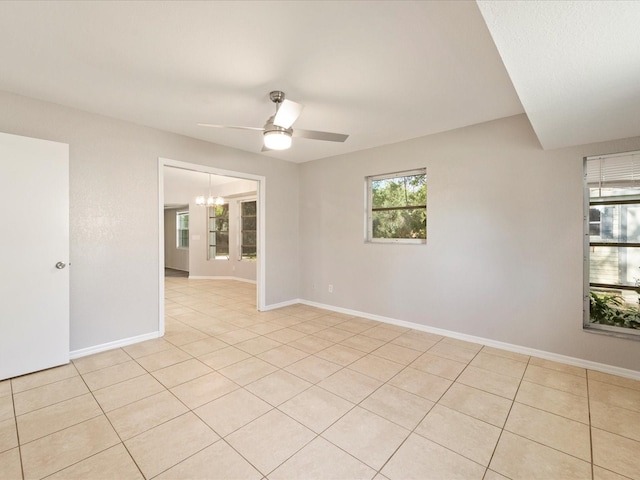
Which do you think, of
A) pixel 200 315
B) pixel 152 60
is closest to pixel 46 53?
pixel 152 60

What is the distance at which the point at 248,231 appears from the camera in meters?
7.68

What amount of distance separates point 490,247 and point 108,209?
4.37 m

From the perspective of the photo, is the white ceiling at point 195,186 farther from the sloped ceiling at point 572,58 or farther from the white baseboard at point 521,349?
the sloped ceiling at point 572,58

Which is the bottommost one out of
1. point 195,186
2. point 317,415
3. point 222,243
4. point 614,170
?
point 317,415

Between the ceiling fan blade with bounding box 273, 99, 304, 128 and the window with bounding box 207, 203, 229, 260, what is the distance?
612 centimetres

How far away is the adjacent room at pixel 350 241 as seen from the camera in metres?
1.67

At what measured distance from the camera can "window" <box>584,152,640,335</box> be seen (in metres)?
2.71

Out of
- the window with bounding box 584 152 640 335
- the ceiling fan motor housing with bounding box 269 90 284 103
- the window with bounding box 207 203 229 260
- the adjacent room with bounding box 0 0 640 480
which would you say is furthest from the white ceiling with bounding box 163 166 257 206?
the window with bounding box 584 152 640 335

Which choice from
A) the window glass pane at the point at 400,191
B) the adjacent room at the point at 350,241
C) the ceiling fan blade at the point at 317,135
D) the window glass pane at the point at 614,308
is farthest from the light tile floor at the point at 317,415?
the ceiling fan blade at the point at 317,135

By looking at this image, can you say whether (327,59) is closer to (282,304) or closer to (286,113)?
(286,113)

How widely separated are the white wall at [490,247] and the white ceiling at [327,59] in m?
0.39

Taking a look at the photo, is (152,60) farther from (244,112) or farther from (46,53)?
(244,112)

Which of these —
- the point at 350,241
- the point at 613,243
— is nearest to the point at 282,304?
the point at 350,241

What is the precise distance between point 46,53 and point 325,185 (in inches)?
141
